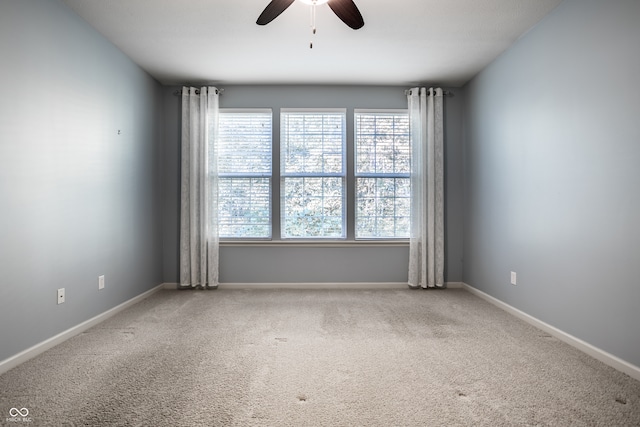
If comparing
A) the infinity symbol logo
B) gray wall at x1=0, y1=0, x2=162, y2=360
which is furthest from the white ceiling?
the infinity symbol logo

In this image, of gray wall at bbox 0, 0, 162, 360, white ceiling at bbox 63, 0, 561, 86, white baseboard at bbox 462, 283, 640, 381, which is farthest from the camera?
white ceiling at bbox 63, 0, 561, 86

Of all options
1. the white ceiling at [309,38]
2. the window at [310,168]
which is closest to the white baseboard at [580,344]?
the window at [310,168]

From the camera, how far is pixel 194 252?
13.9 feet

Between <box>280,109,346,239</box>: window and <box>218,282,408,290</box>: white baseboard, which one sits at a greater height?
<box>280,109,346,239</box>: window

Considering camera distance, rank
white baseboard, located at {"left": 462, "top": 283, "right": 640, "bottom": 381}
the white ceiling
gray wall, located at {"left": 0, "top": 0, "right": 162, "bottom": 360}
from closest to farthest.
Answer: white baseboard, located at {"left": 462, "top": 283, "right": 640, "bottom": 381}, gray wall, located at {"left": 0, "top": 0, "right": 162, "bottom": 360}, the white ceiling

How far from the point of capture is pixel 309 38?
3.17 metres

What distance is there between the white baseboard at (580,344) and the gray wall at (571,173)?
1.5 inches

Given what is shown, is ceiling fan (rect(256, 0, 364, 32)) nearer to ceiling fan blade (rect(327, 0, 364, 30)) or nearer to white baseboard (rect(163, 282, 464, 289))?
ceiling fan blade (rect(327, 0, 364, 30))

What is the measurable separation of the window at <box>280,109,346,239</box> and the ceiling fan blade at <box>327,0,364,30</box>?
202 cm

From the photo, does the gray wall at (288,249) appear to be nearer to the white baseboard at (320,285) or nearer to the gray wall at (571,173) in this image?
the white baseboard at (320,285)

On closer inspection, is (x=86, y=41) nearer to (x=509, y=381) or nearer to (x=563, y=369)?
(x=509, y=381)

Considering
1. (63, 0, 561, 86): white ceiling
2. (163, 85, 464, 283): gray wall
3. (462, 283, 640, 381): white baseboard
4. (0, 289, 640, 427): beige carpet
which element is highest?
(63, 0, 561, 86): white ceiling

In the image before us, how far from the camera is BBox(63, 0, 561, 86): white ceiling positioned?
2689mm

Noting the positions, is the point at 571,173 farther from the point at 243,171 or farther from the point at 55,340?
the point at 55,340
